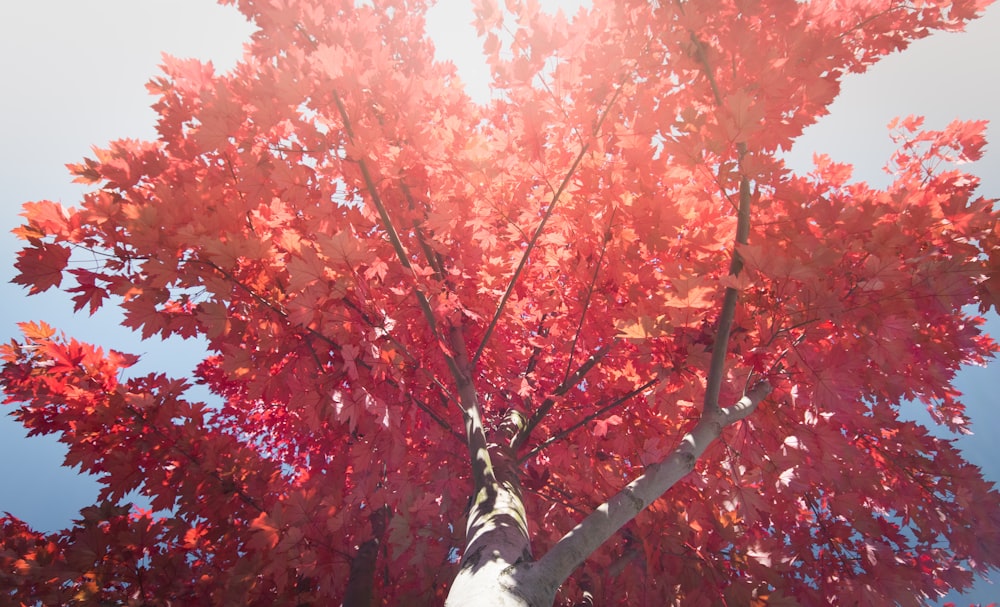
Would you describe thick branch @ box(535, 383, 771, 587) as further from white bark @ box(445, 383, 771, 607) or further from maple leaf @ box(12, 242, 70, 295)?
maple leaf @ box(12, 242, 70, 295)

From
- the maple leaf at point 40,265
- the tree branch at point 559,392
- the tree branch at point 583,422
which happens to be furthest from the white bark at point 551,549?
the maple leaf at point 40,265

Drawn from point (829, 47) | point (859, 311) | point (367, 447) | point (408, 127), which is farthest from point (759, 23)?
point (367, 447)

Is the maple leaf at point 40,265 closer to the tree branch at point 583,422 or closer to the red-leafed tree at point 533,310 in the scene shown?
the red-leafed tree at point 533,310

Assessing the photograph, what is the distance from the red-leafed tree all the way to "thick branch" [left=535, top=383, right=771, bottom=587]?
13mm

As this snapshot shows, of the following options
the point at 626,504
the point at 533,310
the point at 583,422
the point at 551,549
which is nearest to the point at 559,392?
the point at 583,422

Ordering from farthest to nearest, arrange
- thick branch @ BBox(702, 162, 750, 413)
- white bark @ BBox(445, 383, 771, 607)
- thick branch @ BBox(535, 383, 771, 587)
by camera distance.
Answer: thick branch @ BBox(702, 162, 750, 413), thick branch @ BBox(535, 383, 771, 587), white bark @ BBox(445, 383, 771, 607)

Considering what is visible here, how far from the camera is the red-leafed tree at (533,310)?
A: 189 cm

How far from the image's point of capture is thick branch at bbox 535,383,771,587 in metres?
1.44

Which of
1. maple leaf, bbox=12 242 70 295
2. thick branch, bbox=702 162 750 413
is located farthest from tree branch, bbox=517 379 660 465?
maple leaf, bbox=12 242 70 295

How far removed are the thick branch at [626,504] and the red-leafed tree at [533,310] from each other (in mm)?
13

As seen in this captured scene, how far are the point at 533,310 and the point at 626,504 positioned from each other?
1980 mm

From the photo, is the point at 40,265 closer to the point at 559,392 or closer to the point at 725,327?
the point at 559,392

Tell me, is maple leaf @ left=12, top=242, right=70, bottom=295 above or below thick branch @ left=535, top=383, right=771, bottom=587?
above

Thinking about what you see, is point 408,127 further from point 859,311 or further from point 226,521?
point 226,521
